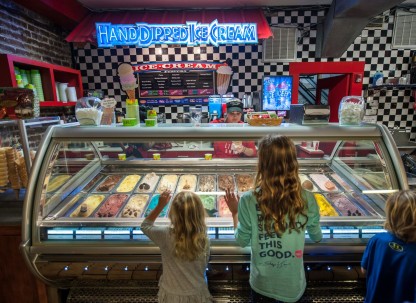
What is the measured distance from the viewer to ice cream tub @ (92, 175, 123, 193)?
2.45 m

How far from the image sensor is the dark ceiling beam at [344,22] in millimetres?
4074

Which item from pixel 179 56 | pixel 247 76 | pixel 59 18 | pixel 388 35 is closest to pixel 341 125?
pixel 247 76

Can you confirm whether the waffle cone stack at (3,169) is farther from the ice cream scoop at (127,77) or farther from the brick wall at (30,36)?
the ice cream scoop at (127,77)

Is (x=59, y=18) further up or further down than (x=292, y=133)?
further up

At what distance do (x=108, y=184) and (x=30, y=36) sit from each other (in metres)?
3.70

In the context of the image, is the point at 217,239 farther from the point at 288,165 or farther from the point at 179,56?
the point at 179,56

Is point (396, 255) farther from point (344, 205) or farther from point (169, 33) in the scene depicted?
point (169, 33)

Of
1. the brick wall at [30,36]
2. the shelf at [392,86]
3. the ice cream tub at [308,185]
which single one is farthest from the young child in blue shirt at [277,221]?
the shelf at [392,86]

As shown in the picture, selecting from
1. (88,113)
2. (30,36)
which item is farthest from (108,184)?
(30,36)

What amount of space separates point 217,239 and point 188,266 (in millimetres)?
329

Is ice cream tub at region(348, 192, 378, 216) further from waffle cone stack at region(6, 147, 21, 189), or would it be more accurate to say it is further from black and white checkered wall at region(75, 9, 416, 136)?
black and white checkered wall at region(75, 9, 416, 136)

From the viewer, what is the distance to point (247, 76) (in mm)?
5738

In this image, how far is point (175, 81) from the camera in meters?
5.77

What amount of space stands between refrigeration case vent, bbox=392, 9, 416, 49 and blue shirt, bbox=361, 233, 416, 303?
568 centimetres
